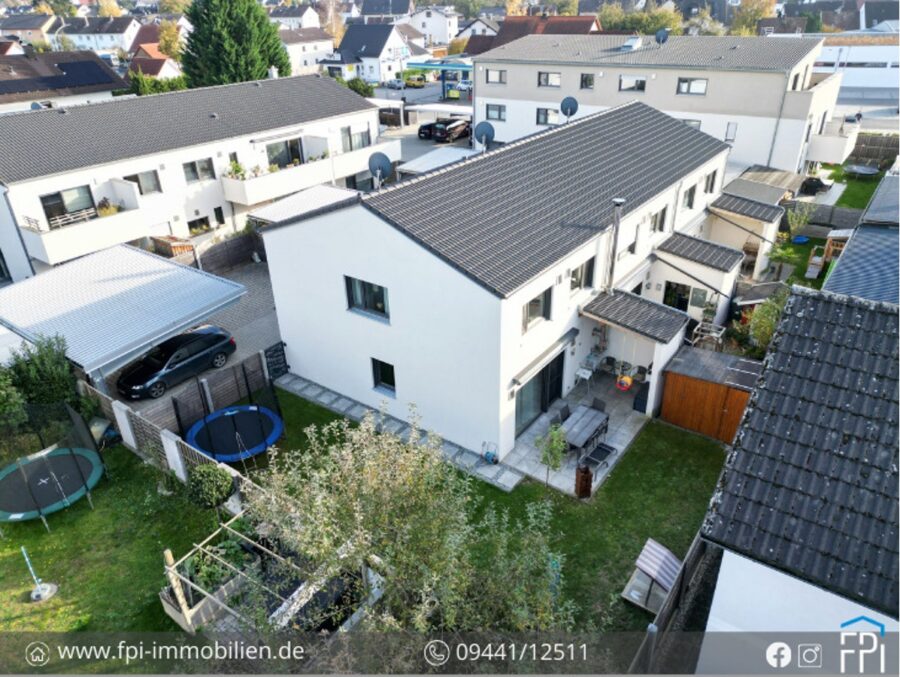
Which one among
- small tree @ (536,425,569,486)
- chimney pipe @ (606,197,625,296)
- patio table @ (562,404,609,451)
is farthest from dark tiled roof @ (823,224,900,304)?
small tree @ (536,425,569,486)

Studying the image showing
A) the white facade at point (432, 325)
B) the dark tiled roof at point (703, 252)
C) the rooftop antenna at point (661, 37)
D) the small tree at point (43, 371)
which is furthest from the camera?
the rooftop antenna at point (661, 37)

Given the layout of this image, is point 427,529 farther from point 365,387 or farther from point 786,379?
point 365,387

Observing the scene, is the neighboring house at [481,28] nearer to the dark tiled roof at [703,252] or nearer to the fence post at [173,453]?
the dark tiled roof at [703,252]

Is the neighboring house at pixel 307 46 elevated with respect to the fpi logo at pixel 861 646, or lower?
elevated

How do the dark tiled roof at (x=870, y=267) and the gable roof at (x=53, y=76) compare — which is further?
the gable roof at (x=53, y=76)

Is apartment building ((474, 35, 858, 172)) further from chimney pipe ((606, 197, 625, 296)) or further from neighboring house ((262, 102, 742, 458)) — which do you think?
chimney pipe ((606, 197, 625, 296))

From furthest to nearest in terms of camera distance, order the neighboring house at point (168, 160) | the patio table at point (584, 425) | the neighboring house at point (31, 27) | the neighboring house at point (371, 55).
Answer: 1. the neighboring house at point (31, 27)
2. the neighboring house at point (371, 55)
3. the neighboring house at point (168, 160)
4. the patio table at point (584, 425)

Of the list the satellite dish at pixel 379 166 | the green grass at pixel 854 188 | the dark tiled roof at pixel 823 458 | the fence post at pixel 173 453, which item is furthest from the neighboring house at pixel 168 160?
the green grass at pixel 854 188
